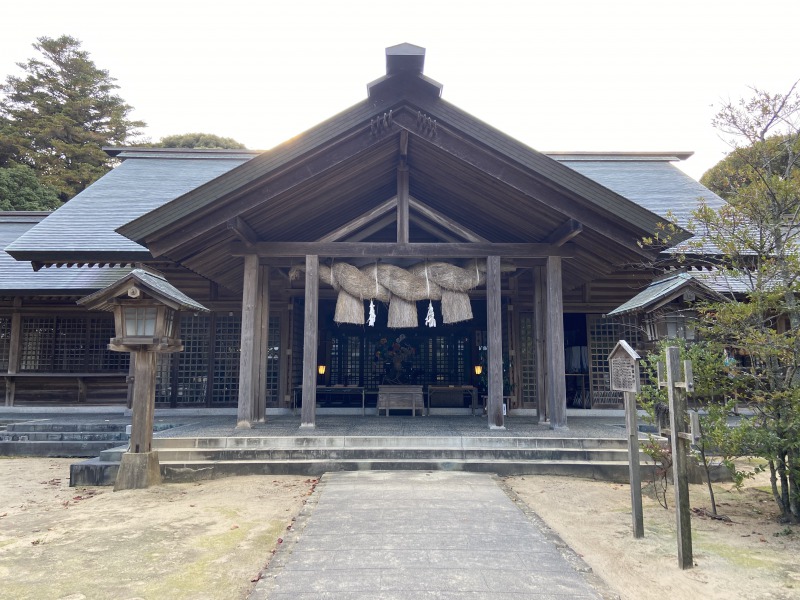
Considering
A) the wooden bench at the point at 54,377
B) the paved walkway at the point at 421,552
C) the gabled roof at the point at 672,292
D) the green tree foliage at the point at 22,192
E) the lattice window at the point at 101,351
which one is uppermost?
the green tree foliage at the point at 22,192

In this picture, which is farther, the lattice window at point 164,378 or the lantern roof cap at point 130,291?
the lattice window at point 164,378

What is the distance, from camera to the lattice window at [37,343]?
41.9 ft

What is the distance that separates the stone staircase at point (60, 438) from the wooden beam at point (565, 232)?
8333 millimetres

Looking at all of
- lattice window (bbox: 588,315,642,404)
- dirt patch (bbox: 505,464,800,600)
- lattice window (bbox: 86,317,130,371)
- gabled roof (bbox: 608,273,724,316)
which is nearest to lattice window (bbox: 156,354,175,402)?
lattice window (bbox: 86,317,130,371)

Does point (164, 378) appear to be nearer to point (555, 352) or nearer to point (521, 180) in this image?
point (555, 352)

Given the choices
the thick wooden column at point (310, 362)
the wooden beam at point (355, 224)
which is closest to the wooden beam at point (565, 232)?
the wooden beam at point (355, 224)

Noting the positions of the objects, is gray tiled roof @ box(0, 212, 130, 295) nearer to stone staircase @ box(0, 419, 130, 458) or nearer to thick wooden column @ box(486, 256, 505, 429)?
stone staircase @ box(0, 419, 130, 458)

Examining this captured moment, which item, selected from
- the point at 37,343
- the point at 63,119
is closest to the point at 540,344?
the point at 37,343

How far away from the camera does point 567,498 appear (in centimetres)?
605

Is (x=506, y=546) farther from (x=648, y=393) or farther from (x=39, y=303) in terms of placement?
(x=39, y=303)

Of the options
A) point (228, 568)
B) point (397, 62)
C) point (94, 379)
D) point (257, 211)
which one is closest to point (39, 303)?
point (94, 379)

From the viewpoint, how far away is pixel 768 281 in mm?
5359

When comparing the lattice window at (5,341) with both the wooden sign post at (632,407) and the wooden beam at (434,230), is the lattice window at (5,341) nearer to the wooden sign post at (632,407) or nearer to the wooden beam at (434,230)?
the wooden beam at (434,230)

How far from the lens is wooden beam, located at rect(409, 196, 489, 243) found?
8938 millimetres
